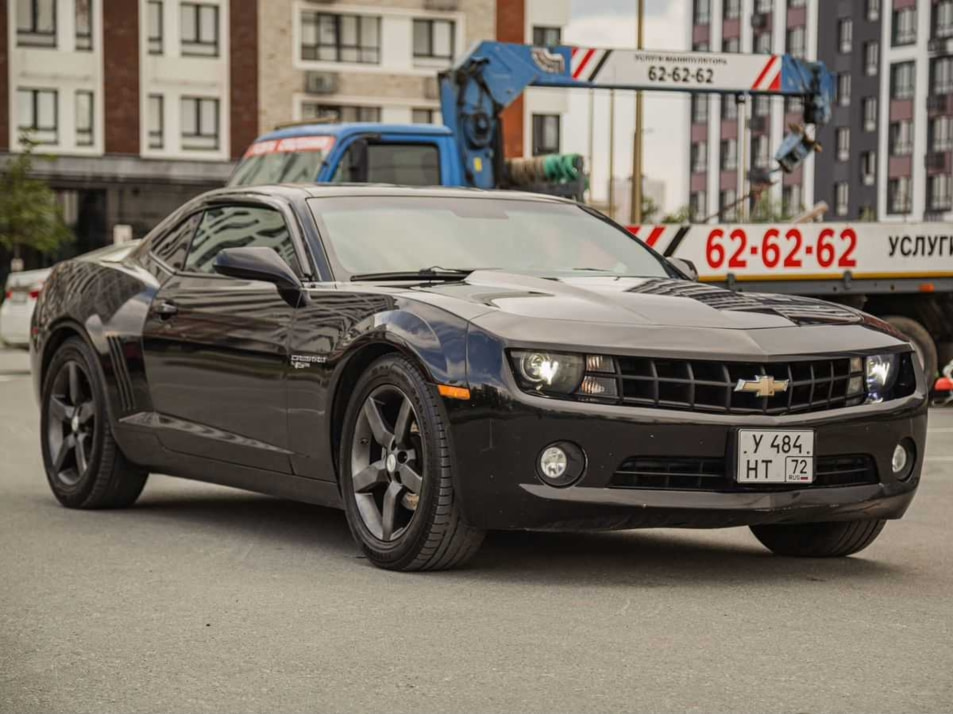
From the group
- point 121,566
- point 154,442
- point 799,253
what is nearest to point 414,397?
point 121,566

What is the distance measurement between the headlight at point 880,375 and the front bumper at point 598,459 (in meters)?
0.29

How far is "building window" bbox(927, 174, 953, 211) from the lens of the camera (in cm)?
9306

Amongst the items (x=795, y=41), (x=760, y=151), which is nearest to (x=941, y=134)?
(x=795, y=41)

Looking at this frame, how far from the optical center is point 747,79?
21.3m

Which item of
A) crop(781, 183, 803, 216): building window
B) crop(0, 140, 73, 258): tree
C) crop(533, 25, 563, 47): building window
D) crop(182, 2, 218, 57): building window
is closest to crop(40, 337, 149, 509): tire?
crop(0, 140, 73, 258): tree

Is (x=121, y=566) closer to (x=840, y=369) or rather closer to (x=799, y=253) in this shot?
(x=840, y=369)

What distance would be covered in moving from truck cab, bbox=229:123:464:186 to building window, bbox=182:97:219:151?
36.9m

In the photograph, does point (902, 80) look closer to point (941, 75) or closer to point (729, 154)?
point (941, 75)

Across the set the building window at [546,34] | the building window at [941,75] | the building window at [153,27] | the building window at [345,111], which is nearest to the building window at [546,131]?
the building window at [546,34]

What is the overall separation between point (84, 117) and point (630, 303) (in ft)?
161

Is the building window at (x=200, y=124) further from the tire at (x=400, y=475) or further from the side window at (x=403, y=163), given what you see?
the tire at (x=400, y=475)

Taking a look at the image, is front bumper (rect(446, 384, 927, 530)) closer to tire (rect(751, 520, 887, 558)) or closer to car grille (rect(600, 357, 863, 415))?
car grille (rect(600, 357, 863, 415))

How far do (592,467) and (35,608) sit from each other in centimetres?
183

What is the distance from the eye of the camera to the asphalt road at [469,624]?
15.0ft
